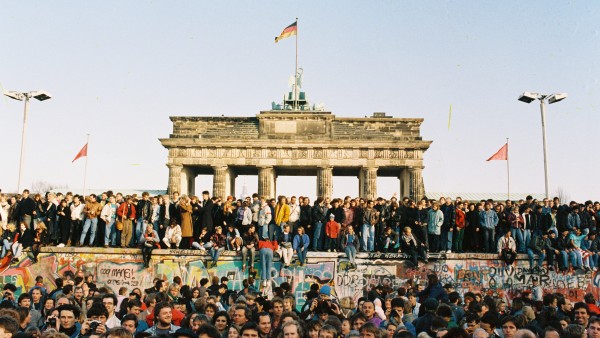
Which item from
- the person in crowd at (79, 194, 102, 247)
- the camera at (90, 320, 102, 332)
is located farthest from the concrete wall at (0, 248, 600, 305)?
the camera at (90, 320, 102, 332)

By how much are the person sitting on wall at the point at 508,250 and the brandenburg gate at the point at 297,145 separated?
30285 mm

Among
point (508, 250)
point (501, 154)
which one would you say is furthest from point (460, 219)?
point (501, 154)

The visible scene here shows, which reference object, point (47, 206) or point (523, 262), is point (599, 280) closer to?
point (523, 262)

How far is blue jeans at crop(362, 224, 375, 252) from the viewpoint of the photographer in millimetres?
18125

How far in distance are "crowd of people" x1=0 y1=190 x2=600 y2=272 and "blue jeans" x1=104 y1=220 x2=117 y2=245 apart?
1.2 inches

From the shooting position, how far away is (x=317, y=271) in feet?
58.5

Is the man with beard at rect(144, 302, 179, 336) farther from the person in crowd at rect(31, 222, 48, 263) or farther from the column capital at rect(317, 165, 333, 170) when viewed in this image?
the column capital at rect(317, 165, 333, 170)

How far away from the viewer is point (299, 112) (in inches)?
1946

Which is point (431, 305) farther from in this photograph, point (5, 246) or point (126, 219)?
point (5, 246)

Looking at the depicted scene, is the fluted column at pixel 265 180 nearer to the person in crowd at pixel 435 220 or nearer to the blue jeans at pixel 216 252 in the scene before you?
the blue jeans at pixel 216 252

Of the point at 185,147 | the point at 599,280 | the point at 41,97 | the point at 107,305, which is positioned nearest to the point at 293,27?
the point at 185,147

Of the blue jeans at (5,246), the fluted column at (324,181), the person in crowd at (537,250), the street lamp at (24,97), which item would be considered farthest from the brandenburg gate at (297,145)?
the blue jeans at (5,246)

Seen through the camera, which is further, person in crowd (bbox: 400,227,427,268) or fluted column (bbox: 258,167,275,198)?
fluted column (bbox: 258,167,275,198)

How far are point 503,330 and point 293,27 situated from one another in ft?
120
